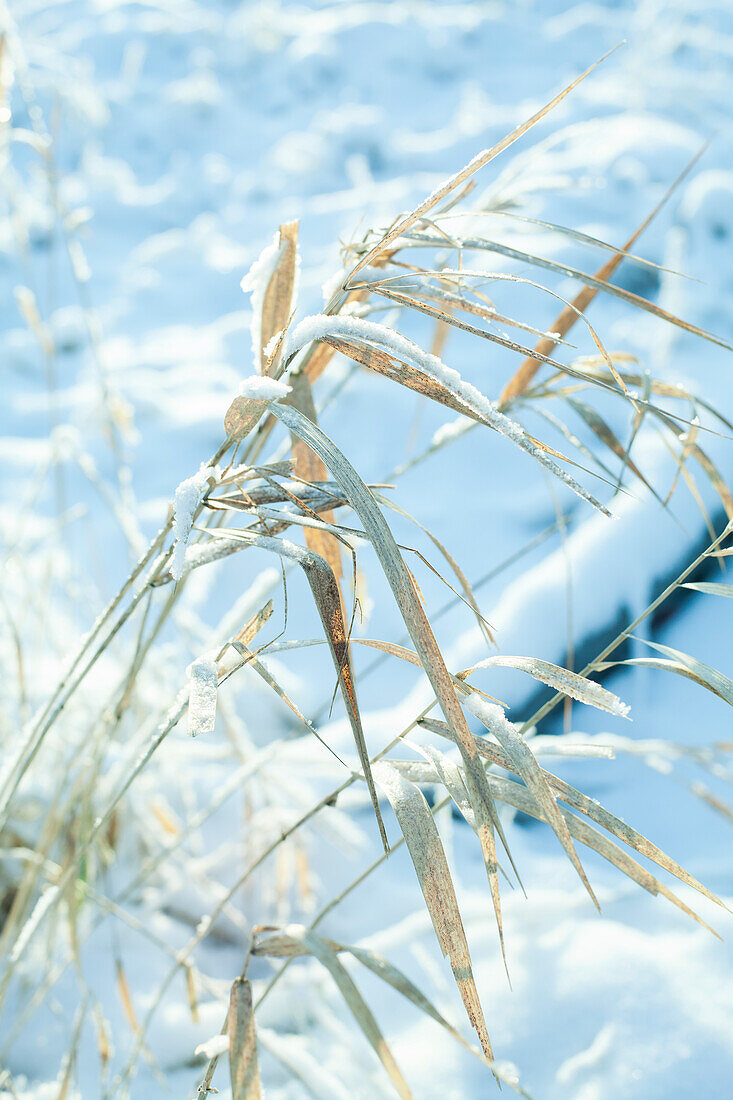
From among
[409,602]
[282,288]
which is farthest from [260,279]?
[409,602]

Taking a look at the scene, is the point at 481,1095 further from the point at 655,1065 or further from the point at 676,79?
the point at 676,79

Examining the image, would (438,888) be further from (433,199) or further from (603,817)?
(433,199)

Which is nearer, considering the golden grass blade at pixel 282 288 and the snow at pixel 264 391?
the snow at pixel 264 391

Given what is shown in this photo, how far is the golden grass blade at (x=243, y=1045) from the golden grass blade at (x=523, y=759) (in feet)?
0.62

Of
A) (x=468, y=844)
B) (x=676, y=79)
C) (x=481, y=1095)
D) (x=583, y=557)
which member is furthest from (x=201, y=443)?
(x=676, y=79)

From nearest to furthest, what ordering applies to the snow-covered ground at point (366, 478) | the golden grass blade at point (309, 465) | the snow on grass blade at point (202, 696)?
the snow on grass blade at point (202, 696) → the golden grass blade at point (309, 465) → the snow-covered ground at point (366, 478)

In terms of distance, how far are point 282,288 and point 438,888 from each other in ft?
1.04

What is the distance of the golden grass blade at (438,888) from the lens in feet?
1.01

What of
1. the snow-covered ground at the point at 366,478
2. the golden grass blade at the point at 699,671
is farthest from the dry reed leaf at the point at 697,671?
the snow-covered ground at the point at 366,478

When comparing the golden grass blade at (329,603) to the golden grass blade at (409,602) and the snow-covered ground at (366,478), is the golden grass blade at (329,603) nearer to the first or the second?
the golden grass blade at (409,602)

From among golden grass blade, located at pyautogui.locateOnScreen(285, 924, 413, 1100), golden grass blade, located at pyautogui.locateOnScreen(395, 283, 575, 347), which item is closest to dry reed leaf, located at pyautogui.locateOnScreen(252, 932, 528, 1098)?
golden grass blade, located at pyautogui.locateOnScreen(285, 924, 413, 1100)

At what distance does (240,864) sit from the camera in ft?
3.00

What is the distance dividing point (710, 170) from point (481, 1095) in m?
2.10

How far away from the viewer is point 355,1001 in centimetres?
38
